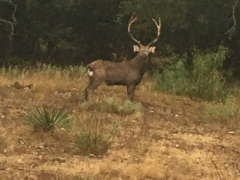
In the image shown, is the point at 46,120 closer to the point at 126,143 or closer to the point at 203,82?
the point at 126,143

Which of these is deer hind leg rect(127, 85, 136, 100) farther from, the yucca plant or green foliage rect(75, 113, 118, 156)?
green foliage rect(75, 113, 118, 156)

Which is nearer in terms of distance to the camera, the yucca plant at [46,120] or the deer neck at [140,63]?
the yucca plant at [46,120]

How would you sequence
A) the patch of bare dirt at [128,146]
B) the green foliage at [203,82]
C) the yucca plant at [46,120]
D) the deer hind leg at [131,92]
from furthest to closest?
the green foliage at [203,82], the deer hind leg at [131,92], the yucca plant at [46,120], the patch of bare dirt at [128,146]

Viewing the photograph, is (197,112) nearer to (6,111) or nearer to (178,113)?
(178,113)

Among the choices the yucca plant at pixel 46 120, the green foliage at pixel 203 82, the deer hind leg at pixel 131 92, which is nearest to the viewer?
the yucca plant at pixel 46 120

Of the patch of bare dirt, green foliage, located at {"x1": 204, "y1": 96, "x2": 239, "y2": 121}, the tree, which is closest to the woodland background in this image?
the tree

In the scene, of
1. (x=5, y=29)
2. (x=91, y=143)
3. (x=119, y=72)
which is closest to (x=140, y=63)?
(x=119, y=72)

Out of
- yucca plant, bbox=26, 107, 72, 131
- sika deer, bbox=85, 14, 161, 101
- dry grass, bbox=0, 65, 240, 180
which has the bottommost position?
dry grass, bbox=0, 65, 240, 180

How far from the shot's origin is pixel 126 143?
8.03 meters

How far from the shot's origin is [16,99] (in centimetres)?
1112

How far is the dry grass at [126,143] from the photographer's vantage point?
667cm

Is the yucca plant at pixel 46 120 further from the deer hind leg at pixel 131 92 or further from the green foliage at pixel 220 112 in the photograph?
the deer hind leg at pixel 131 92

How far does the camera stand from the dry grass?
21.9 feet

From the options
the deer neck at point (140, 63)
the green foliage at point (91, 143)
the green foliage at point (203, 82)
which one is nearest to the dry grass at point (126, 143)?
the green foliage at point (91, 143)
